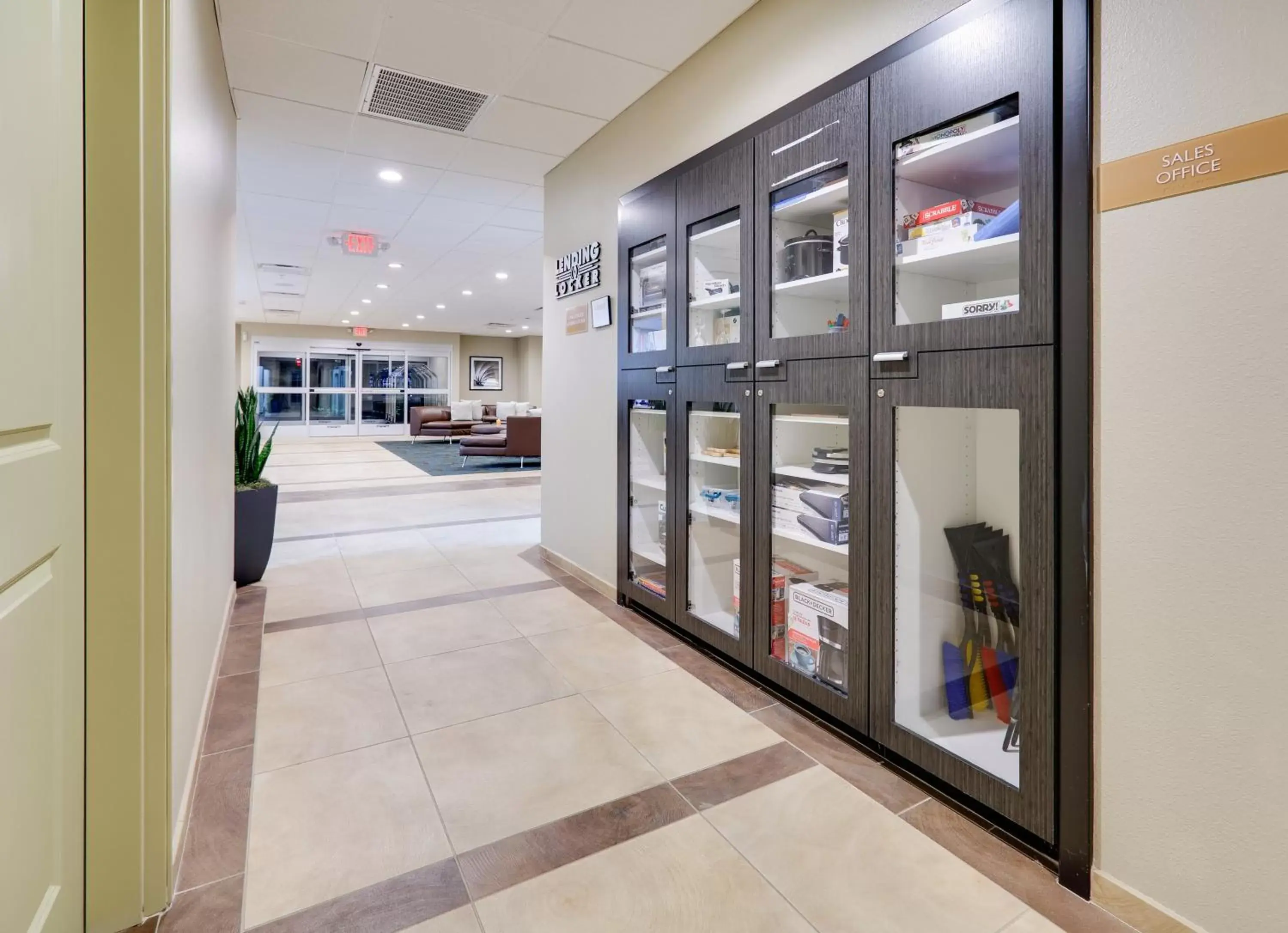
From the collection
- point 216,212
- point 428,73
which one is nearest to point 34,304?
point 216,212

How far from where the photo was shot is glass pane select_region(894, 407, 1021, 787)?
1.76 m

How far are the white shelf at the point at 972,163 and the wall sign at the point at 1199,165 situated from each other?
28cm

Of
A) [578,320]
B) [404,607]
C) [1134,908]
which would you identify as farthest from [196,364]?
[1134,908]

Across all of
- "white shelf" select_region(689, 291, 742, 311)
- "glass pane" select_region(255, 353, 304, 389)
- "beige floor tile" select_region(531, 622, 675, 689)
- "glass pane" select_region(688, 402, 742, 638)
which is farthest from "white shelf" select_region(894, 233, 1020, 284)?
"glass pane" select_region(255, 353, 304, 389)

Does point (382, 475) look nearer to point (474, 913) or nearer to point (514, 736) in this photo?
point (514, 736)

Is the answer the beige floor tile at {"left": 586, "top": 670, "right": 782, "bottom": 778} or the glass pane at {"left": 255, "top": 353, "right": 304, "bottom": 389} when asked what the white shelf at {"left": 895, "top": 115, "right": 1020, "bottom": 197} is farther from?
the glass pane at {"left": 255, "top": 353, "right": 304, "bottom": 389}

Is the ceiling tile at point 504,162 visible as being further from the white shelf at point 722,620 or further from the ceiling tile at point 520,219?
the white shelf at point 722,620

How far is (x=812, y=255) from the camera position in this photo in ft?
7.73

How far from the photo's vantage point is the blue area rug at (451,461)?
10.2m

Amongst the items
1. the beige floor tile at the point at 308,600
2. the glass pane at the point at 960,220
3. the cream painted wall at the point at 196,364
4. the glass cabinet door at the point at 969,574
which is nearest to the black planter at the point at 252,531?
the beige floor tile at the point at 308,600

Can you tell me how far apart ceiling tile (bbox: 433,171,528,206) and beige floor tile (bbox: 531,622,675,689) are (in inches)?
134

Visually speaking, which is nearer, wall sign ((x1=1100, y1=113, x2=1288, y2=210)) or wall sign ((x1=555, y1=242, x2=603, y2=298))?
wall sign ((x1=1100, y1=113, x2=1288, y2=210))

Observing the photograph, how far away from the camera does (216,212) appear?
269 cm

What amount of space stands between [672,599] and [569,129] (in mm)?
2772
